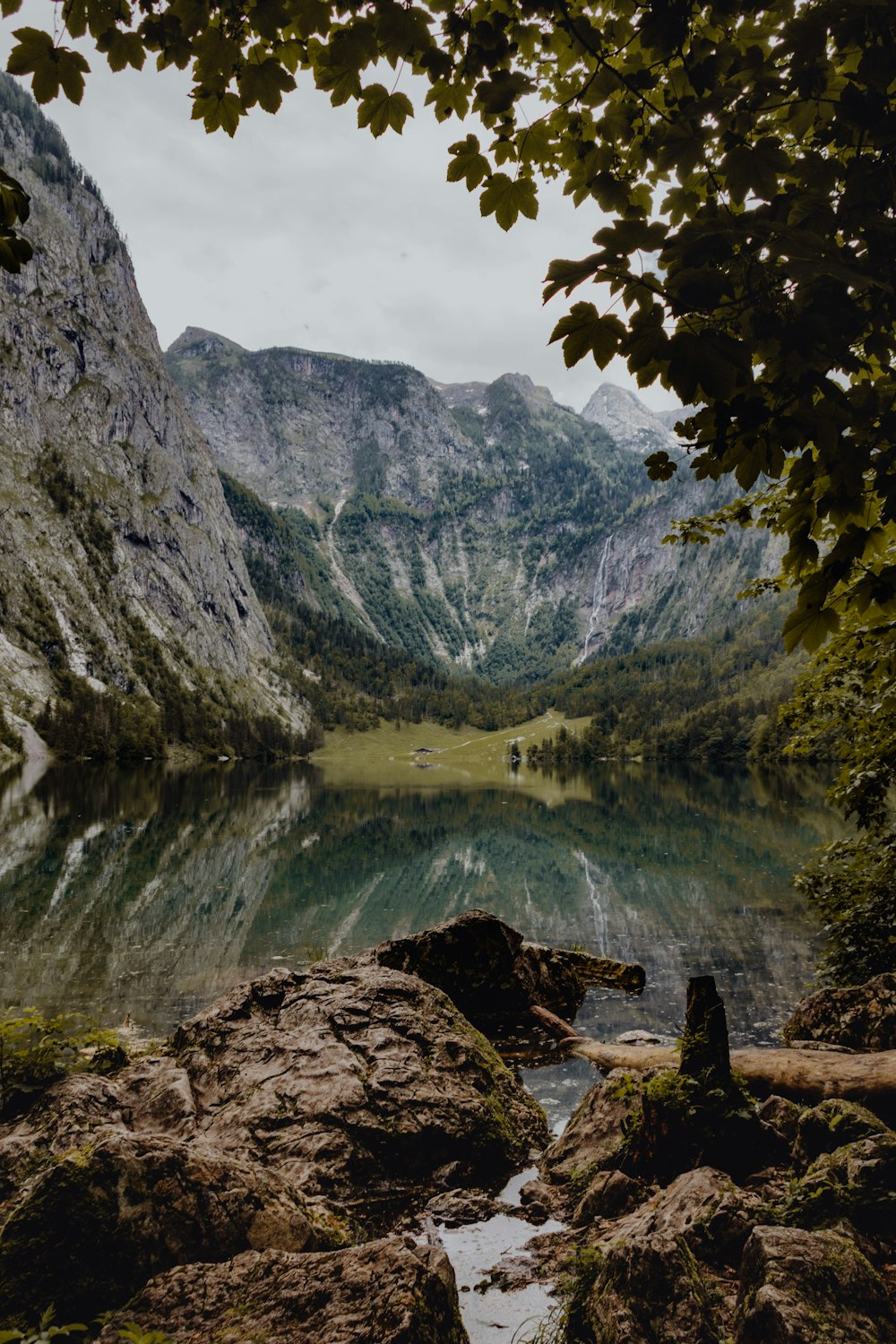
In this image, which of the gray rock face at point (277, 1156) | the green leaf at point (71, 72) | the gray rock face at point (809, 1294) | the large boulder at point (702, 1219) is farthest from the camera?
the large boulder at point (702, 1219)

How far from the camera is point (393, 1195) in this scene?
791 cm

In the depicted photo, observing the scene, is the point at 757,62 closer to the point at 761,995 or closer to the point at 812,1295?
the point at 812,1295

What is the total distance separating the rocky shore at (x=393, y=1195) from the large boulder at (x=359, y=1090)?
31 mm

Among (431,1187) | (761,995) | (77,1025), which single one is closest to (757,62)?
(431,1187)

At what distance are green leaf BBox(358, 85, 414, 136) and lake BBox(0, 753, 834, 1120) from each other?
1220 centimetres

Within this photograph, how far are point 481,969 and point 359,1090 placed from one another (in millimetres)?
6506

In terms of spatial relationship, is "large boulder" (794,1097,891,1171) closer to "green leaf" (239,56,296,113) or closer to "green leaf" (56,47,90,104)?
"green leaf" (239,56,296,113)

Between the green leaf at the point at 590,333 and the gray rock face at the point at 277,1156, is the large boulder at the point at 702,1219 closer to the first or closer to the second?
the gray rock face at the point at 277,1156

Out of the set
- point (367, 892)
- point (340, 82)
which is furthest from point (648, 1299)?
point (367, 892)

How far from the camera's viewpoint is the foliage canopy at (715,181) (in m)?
2.73

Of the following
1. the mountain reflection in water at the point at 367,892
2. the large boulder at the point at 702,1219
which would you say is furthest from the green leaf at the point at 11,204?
the mountain reflection in water at the point at 367,892

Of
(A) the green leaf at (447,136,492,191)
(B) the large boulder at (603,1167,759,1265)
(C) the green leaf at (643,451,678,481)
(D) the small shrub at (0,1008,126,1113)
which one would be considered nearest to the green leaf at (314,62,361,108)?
(A) the green leaf at (447,136,492,191)

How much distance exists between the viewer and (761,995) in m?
17.9

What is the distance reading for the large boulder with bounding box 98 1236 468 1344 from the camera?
14.7ft
